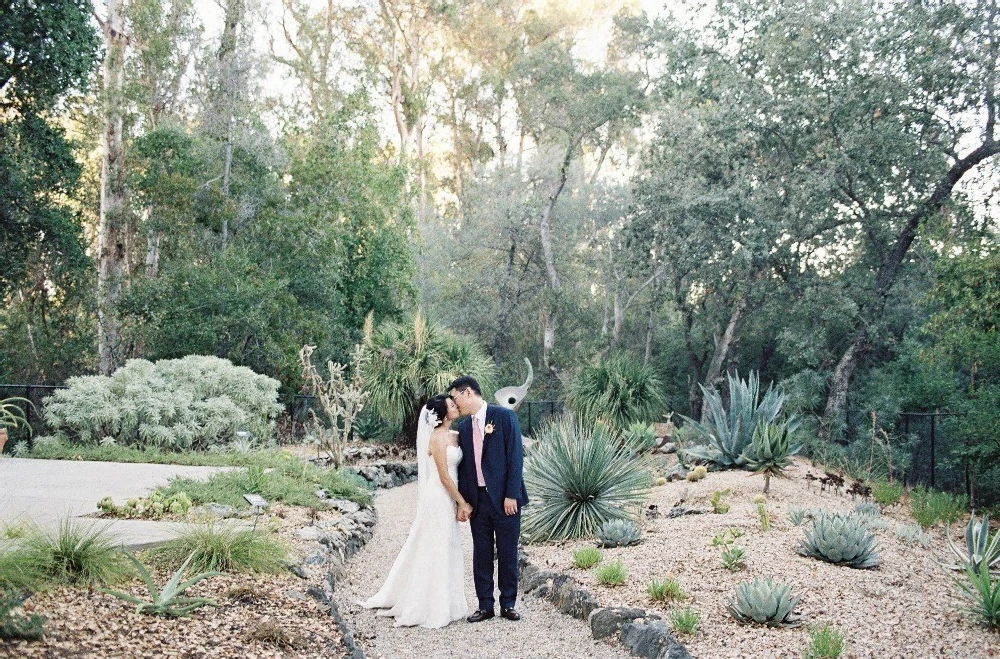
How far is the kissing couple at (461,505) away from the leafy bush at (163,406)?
703 centimetres

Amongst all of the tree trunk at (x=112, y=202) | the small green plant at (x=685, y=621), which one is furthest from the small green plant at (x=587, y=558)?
the tree trunk at (x=112, y=202)

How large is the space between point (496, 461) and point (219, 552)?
1934mm

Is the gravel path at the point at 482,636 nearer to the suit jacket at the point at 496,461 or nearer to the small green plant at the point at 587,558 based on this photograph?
the small green plant at the point at 587,558

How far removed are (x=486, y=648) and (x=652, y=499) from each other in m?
4.86

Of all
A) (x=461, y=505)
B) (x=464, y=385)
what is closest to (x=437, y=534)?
(x=461, y=505)

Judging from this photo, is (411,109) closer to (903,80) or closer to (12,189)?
(12,189)

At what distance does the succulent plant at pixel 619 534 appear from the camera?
7.26m

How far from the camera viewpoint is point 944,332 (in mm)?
11305

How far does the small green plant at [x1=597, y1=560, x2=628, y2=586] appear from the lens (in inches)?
237

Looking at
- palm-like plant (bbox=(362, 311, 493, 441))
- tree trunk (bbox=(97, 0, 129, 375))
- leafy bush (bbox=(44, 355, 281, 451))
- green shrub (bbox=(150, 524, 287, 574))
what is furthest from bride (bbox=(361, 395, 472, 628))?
tree trunk (bbox=(97, 0, 129, 375))

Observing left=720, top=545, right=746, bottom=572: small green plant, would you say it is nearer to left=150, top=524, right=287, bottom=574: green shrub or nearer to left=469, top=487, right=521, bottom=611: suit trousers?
left=469, top=487, right=521, bottom=611: suit trousers

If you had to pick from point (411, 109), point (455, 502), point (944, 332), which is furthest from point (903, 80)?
point (411, 109)

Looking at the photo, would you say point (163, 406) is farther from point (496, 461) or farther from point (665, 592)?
point (665, 592)

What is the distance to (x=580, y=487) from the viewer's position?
809 cm
